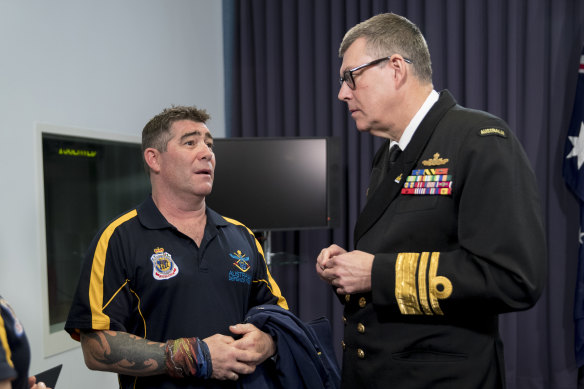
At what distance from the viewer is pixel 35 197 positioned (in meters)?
2.28

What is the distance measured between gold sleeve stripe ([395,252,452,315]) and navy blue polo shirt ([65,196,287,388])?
27.3 inches

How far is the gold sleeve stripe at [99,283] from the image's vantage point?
153 cm

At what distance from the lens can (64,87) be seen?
2.43 meters

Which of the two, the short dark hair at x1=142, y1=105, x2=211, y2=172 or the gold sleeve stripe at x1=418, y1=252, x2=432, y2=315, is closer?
the gold sleeve stripe at x1=418, y1=252, x2=432, y2=315

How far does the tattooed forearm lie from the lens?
152 cm

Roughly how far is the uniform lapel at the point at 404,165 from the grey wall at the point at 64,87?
62.1 inches

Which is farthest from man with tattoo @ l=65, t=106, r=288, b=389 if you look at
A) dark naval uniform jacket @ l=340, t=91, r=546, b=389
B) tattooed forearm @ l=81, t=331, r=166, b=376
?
dark naval uniform jacket @ l=340, t=91, r=546, b=389

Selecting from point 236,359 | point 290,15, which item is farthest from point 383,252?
point 290,15

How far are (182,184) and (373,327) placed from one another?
0.84m

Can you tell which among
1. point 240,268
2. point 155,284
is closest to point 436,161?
point 240,268

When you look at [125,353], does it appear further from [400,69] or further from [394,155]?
[400,69]

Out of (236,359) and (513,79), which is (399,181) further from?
(513,79)

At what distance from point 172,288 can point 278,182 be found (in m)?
1.53

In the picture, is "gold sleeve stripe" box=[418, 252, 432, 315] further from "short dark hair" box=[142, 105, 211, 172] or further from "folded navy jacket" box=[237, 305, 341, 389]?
"short dark hair" box=[142, 105, 211, 172]
